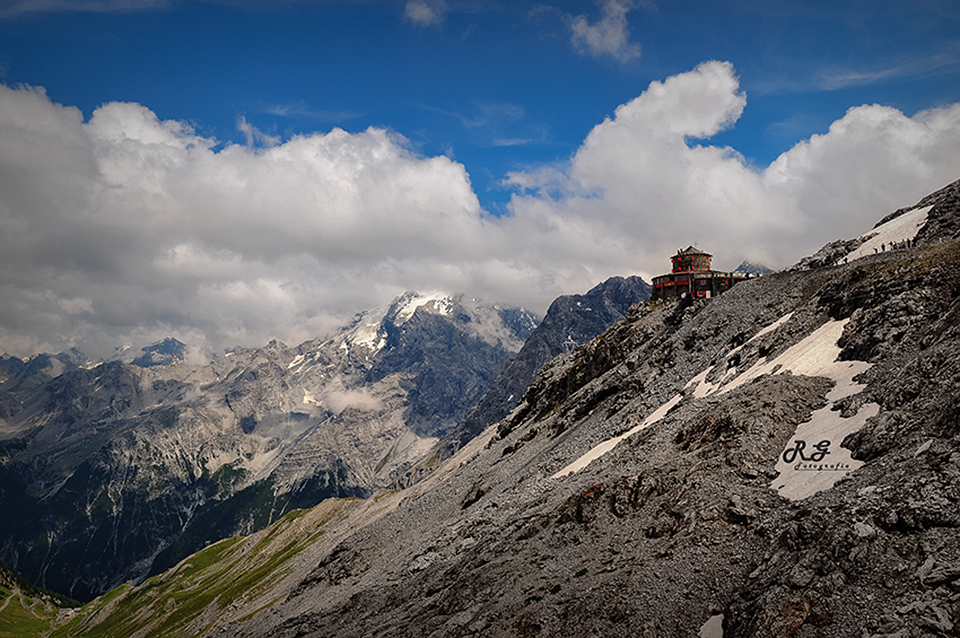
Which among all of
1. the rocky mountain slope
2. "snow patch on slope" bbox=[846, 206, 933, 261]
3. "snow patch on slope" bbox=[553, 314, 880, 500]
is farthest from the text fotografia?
"snow patch on slope" bbox=[846, 206, 933, 261]

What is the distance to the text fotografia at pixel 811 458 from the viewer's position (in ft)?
114

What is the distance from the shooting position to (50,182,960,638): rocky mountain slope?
2580 cm

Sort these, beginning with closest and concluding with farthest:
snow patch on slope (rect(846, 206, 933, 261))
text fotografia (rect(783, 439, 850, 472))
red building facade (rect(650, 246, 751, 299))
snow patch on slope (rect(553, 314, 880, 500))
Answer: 1. text fotografia (rect(783, 439, 850, 472))
2. snow patch on slope (rect(553, 314, 880, 500))
3. snow patch on slope (rect(846, 206, 933, 261))
4. red building facade (rect(650, 246, 751, 299))

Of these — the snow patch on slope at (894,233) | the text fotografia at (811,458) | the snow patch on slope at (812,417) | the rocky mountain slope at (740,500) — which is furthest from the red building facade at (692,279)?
the text fotografia at (811,458)

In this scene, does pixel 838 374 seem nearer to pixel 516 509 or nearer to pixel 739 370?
pixel 739 370

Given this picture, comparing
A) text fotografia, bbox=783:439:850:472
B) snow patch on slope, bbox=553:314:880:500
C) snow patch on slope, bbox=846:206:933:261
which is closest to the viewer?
text fotografia, bbox=783:439:850:472

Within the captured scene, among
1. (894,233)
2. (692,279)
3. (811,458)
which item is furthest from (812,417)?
(692,279)

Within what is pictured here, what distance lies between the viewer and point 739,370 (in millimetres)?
58656

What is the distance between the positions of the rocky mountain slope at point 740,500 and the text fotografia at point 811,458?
0.14 metres

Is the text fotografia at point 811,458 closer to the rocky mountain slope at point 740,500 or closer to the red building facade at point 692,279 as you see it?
the rocky mountain slope at point 740,500

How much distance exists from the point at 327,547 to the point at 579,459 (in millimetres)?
88793

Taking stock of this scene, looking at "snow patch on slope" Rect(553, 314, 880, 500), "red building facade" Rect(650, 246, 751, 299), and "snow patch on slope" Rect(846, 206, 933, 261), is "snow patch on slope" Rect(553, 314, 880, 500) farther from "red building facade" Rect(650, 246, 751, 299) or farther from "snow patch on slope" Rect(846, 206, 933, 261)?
"red building facade" Rect(650, 246, 751, 299)

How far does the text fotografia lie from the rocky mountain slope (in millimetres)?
137

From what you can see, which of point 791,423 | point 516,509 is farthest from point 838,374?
point 516,509
